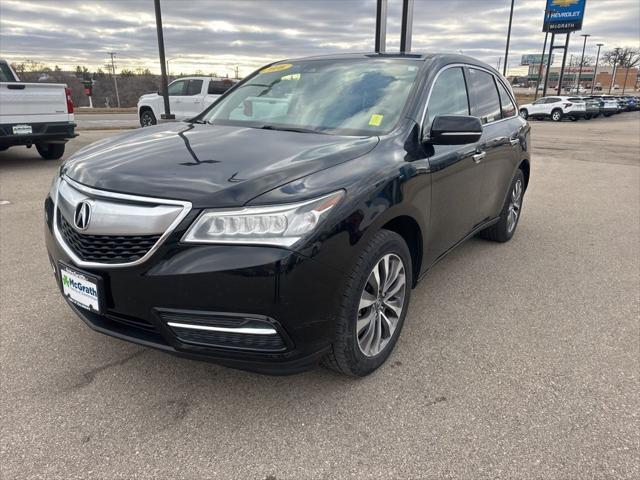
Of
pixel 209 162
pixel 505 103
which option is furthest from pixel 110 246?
pixel 505 103

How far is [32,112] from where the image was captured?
8375mm

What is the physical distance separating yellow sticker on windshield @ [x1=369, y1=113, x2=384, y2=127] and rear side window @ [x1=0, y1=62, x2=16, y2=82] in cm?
887

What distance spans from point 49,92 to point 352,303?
8.43 metres

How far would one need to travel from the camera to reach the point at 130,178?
2.24 m

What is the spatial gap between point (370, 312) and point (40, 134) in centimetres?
817

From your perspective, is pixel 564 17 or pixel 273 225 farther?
pixel 564 17

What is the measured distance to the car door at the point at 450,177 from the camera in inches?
122

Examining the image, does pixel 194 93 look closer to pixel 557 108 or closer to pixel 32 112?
pixel 32 112

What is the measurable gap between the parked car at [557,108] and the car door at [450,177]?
32.0 m

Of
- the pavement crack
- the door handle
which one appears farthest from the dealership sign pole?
the pavement crack

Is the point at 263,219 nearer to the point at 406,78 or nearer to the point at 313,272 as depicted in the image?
the point at 313,272

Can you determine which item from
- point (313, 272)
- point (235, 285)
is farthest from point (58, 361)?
point (313, 272)

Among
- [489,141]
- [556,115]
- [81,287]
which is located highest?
[489,141]

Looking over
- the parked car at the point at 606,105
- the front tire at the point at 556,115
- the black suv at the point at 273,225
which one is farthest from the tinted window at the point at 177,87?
the parked car at the point at 606,105
